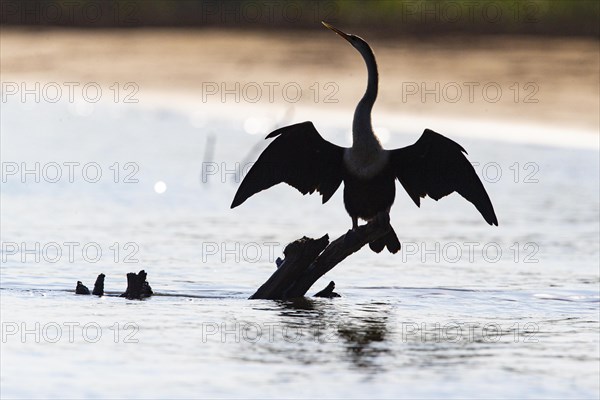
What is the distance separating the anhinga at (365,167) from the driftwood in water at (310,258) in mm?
126

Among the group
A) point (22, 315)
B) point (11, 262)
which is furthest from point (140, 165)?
point (22, 315)

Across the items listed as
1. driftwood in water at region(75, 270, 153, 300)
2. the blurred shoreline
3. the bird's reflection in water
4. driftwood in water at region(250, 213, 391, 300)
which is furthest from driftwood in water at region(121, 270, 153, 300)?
the blurred shoreline

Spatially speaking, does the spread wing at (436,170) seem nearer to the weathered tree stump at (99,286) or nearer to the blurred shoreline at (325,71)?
the weathered tree stump at (99,286)

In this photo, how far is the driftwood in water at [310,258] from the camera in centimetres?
1005

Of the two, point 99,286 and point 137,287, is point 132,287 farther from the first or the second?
point 99,286

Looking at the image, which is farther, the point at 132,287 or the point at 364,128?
the point at 132,287

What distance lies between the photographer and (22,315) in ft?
32.6

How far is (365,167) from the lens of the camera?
10.0 m

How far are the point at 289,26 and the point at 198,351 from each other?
93.0 feet

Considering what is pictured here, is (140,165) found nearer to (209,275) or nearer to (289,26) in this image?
(209,275)

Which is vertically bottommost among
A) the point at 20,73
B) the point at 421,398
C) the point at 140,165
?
the point at 421,398

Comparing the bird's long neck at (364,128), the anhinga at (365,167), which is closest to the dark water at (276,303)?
the anhinga at (365,167)

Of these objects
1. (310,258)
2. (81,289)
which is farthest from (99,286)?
(310,258)

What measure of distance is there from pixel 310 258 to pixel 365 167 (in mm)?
712
